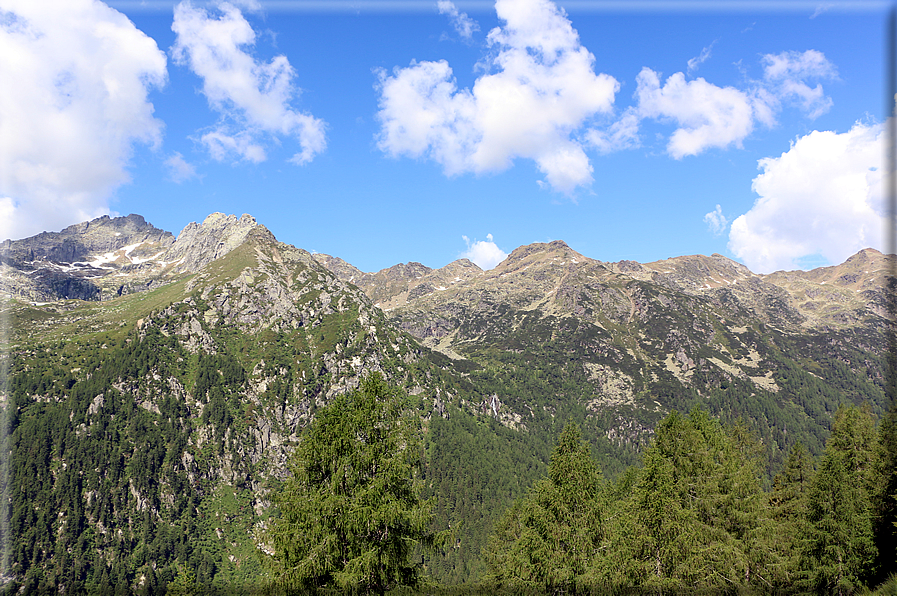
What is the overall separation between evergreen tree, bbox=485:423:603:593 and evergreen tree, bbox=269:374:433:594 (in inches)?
476

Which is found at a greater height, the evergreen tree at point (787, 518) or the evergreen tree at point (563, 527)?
the evergreen tree at point (563, 527)

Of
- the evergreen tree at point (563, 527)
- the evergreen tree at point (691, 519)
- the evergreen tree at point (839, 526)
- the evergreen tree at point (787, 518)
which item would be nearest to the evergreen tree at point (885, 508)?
the evergreen tree at point (839, 526)

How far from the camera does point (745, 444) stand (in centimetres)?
4931

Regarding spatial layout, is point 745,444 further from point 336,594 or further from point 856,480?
point 336,594

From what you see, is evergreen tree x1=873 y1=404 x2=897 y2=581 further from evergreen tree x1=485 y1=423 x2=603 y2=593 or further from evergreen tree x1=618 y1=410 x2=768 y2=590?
evergreen tree x1=485 y1=423 x2=603 y2=593

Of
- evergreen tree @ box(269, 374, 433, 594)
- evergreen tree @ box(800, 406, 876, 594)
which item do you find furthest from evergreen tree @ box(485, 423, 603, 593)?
evergreen tree @ box(800, 406, 876, 594)

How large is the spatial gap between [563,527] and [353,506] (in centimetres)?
1688

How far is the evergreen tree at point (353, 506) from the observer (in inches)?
666

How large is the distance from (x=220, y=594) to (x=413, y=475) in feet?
26.8

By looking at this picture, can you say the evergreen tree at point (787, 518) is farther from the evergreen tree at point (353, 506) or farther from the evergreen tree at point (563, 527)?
the evergreen tree at point (353, 506)

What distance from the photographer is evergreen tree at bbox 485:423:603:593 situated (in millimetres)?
26656

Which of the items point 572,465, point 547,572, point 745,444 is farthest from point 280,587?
point 745,444

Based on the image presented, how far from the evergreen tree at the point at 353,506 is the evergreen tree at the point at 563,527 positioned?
476 inches

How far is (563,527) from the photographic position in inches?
1088
